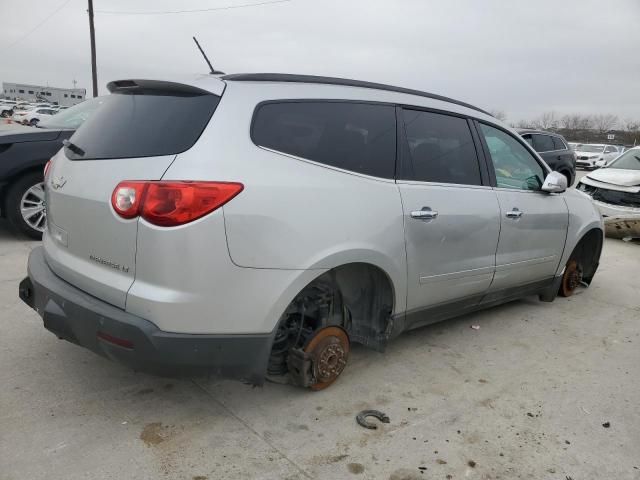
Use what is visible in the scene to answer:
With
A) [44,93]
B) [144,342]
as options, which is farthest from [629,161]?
[44,93]

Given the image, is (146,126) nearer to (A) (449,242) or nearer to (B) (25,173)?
(A) (449,242)

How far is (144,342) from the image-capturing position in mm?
2301

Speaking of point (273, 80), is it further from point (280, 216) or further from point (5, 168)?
point (5, 168)

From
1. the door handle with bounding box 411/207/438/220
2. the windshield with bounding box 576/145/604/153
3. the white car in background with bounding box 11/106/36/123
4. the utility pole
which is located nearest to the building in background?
the white car in background with bounding box 11/106/36/123

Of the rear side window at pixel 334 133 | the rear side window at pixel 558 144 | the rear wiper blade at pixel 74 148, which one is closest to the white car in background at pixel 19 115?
the rear side window at pixel 558 144

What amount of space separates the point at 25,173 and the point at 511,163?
4.73 metres

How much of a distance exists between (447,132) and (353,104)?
86 cm

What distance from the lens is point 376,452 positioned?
2539 mm

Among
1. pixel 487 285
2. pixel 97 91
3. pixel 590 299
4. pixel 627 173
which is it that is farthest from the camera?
pixel 97 91

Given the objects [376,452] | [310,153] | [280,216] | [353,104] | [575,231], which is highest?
[353,104]

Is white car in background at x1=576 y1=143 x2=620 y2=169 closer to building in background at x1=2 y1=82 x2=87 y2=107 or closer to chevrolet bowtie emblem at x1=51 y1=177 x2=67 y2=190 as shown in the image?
chevrolet bowtie emblem at x1=51 y1=177 x2=67 y2=190

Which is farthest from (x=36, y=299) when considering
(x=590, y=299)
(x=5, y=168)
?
(x=590, y=299)

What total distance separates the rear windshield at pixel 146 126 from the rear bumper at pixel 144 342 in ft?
2.36

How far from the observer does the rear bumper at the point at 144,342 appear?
231 cm
